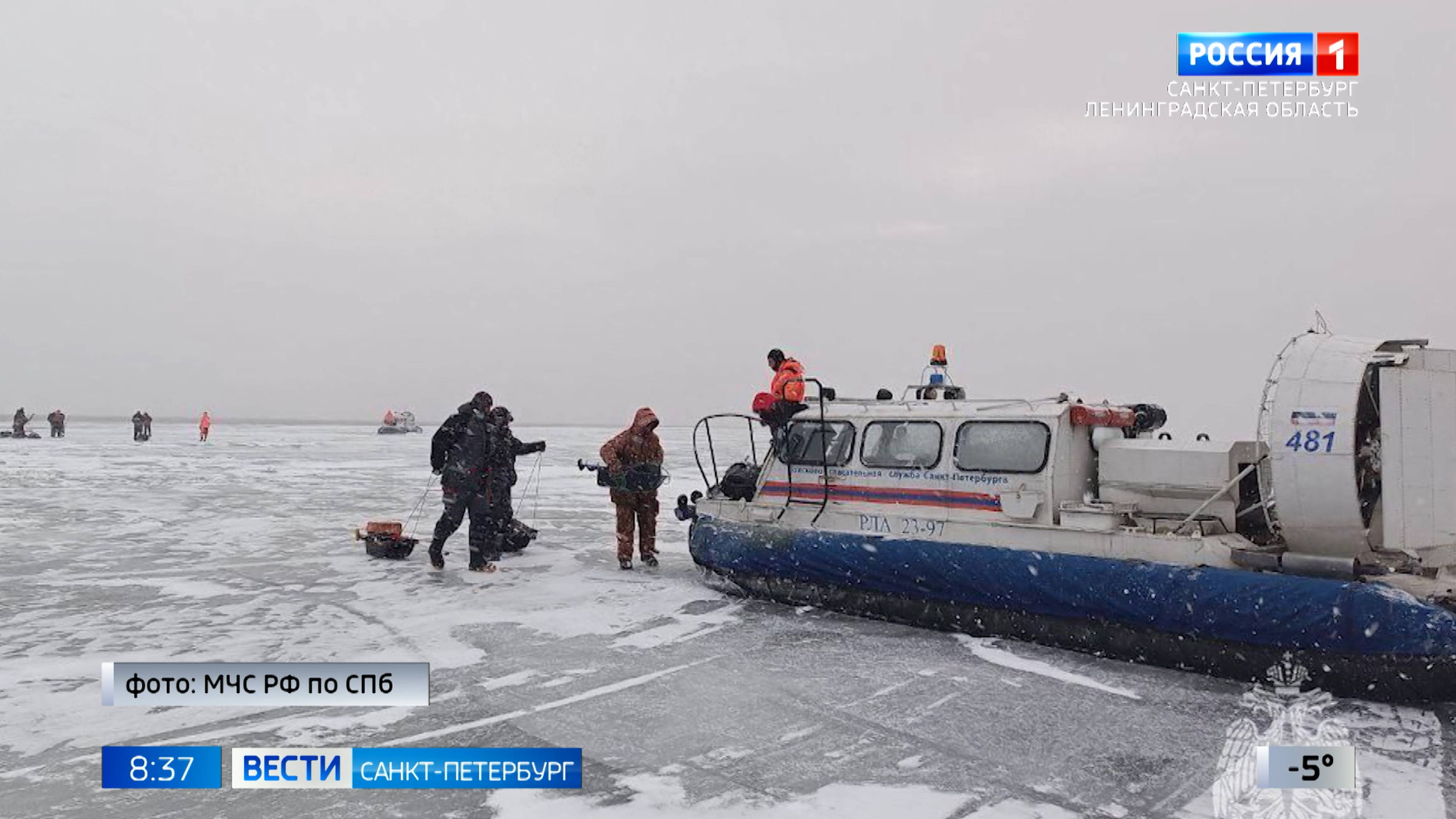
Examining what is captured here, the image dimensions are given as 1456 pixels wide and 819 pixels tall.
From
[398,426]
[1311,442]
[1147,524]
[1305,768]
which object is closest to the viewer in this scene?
[1305,768]

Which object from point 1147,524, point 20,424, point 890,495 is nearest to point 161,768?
point 890,495

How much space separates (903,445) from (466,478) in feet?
12.0

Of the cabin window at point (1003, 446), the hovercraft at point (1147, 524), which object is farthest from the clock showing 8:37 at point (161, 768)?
the cabin window at point (1003, 446)

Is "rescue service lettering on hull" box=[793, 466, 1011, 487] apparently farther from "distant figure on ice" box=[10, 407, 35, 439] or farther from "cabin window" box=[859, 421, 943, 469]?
"distant figure on ice" box=[10, 407, 35, 439]

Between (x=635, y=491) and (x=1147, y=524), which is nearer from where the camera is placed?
(x=1147, y=524)

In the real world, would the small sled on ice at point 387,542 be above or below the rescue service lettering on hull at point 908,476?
below

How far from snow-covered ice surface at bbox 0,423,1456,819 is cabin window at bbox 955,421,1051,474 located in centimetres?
118

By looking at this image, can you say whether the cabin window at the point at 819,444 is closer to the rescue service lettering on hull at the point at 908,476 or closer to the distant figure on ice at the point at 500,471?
the rescue service lettering on hull at the point at 908,476

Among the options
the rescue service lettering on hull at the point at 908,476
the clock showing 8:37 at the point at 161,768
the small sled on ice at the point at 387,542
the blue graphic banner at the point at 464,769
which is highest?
the rescue service lettering on hull at the point at 908,476

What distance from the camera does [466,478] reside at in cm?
746

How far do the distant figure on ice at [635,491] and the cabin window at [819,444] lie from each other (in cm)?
129

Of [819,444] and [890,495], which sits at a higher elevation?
[819,444]

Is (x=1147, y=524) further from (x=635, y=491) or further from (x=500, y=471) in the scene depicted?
(x=500, y=471)

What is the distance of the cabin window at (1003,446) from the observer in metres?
5.78
